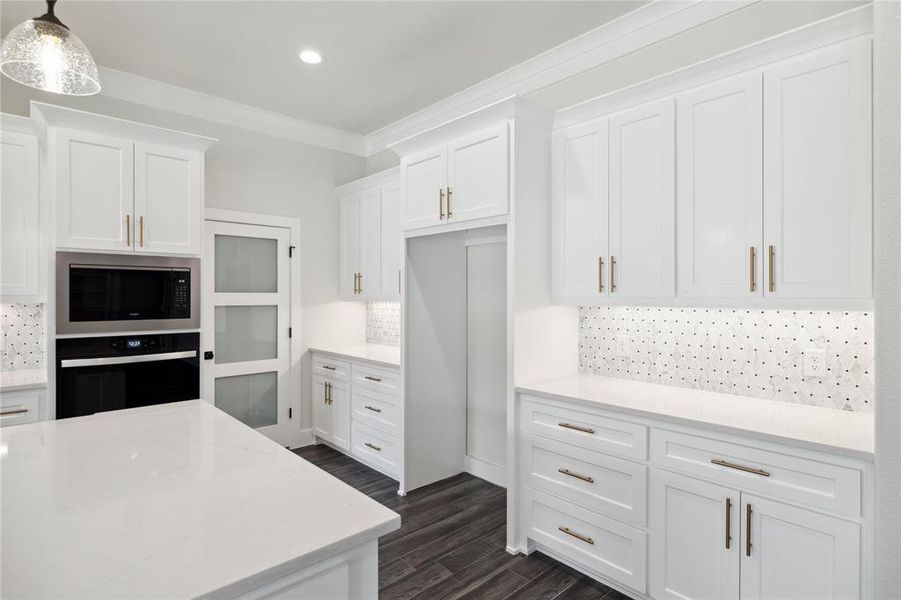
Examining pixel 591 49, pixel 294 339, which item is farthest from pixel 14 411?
pixel 591 49

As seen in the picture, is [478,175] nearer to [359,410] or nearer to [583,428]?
[583,428]

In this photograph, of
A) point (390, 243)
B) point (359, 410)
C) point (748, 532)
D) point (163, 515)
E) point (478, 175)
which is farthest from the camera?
point (390, 243)

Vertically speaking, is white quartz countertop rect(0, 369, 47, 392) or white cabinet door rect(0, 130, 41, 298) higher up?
white cabinet door rect(0, 130, 41, 298)

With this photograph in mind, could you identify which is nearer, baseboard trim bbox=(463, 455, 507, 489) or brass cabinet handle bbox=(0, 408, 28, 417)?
brass cabinet handle bbox=(0, 408, 28, 417)

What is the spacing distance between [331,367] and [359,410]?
54 cm

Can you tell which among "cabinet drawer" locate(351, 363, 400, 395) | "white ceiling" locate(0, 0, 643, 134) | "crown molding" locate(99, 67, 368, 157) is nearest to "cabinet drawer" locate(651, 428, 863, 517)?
"cabinet drawer" locate(351, 363, 400, 395)

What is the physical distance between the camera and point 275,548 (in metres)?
0.94

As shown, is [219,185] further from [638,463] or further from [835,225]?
[835,225]

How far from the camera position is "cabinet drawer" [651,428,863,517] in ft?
5.49

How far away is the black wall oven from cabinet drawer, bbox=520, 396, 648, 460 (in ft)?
7.85

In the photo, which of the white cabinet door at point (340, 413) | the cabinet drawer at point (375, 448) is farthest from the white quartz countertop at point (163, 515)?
the white cabinet door at point (340, 413)

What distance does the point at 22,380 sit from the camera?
292cm

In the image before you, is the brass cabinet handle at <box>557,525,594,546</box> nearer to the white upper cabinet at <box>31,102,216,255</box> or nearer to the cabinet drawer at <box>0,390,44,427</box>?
the white upper cabinet at <box>31,102,216,255</box>

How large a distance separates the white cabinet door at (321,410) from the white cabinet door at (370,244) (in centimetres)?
91
